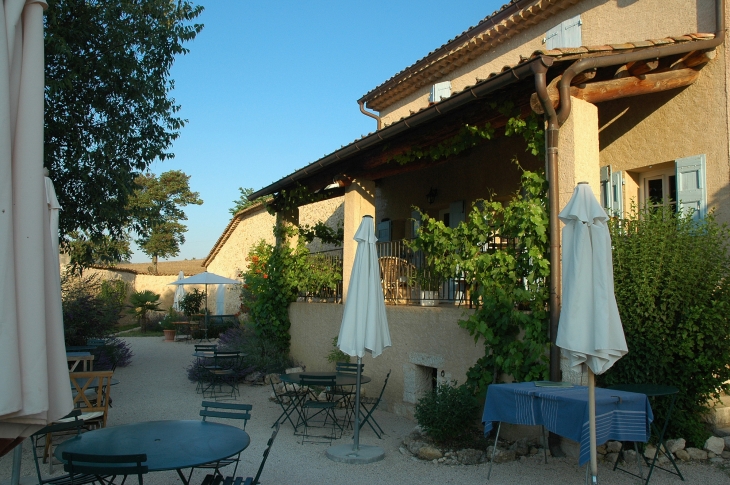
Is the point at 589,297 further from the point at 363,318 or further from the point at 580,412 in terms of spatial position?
the point at 363,318

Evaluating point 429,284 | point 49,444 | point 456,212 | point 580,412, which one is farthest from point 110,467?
point 456,212

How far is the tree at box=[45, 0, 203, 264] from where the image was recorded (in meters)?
8.62

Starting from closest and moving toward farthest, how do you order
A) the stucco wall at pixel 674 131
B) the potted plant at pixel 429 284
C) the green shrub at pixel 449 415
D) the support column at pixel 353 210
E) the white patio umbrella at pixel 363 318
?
the green shrub at pixel 449 415 → the white patio umbrella at pixel 363 318 → the stucco wall at pixel 674 131 → the potted plant at pixel 429 284 → the support column at pixel 353 210

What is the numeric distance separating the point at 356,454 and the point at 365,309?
1567mm

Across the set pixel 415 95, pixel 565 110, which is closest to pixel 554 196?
pixel 565 110

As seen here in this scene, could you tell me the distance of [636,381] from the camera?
19.0ft

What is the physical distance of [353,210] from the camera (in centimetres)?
1036

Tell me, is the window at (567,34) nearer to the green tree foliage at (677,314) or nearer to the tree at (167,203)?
the green tree foliage at (677,314)

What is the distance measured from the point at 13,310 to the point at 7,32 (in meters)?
0.96

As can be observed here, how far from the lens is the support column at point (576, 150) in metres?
6.17

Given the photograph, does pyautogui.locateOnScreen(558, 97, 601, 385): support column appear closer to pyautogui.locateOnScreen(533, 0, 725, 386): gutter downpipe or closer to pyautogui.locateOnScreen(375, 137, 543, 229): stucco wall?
pyautogui.locateOnScreen(533, 0, 725, 386): gutter downpipe

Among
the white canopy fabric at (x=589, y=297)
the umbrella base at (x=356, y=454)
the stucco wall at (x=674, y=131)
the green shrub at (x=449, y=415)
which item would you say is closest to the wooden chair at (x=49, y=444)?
the umbrella base at (x=356, y=454)

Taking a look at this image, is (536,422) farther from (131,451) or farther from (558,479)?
(131,451)

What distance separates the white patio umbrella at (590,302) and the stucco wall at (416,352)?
109 inches
